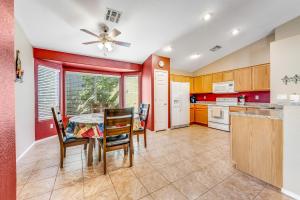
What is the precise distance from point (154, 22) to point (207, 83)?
3.56 meters

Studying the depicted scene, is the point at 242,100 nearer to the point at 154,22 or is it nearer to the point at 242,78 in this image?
the point at 242,78

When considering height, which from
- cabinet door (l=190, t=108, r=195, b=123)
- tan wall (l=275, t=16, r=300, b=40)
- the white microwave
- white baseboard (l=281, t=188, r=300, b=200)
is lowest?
white baseboard (l=281, t=188, r=300, b=200)

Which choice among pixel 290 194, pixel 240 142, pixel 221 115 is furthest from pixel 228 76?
pixel 290 194

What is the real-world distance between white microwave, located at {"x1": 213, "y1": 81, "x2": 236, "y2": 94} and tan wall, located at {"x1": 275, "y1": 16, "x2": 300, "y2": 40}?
1669mm

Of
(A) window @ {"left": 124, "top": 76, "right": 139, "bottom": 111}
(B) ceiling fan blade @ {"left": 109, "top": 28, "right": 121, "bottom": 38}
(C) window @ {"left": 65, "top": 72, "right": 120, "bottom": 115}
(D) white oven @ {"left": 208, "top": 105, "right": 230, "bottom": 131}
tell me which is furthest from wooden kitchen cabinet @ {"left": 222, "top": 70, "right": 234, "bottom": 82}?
(B) ceiling fan blade @ {"left": 109, "top": 28, "right": 121, "bottom": 38}

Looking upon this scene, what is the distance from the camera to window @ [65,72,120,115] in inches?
171

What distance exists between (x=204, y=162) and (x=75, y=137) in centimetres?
226

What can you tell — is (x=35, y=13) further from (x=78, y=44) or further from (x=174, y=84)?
(x=174, y=84)

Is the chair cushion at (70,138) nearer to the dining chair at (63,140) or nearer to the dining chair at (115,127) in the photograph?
the dining chair at (63,140)

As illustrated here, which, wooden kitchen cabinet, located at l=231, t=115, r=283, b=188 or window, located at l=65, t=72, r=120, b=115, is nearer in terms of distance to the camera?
wooden kitchen cabinet, located at l=231, t=115, r=283, b=188

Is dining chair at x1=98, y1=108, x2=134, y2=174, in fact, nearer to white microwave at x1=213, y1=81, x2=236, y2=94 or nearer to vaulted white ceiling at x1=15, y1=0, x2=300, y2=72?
vaulted white ceiling at x1=15, y1=0, x2=300, y2=72

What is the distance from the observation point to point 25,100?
9.37 ft

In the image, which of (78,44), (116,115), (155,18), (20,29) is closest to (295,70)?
(155,18)

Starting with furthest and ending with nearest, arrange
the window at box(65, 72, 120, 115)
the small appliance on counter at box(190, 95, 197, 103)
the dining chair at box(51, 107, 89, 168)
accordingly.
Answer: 1. the small appliance on counter at box(190, 95, 197, 103)
2. the window at box(65, 72, 120, 115)
3. the dining chair at box(51, 107, 89, 168)
